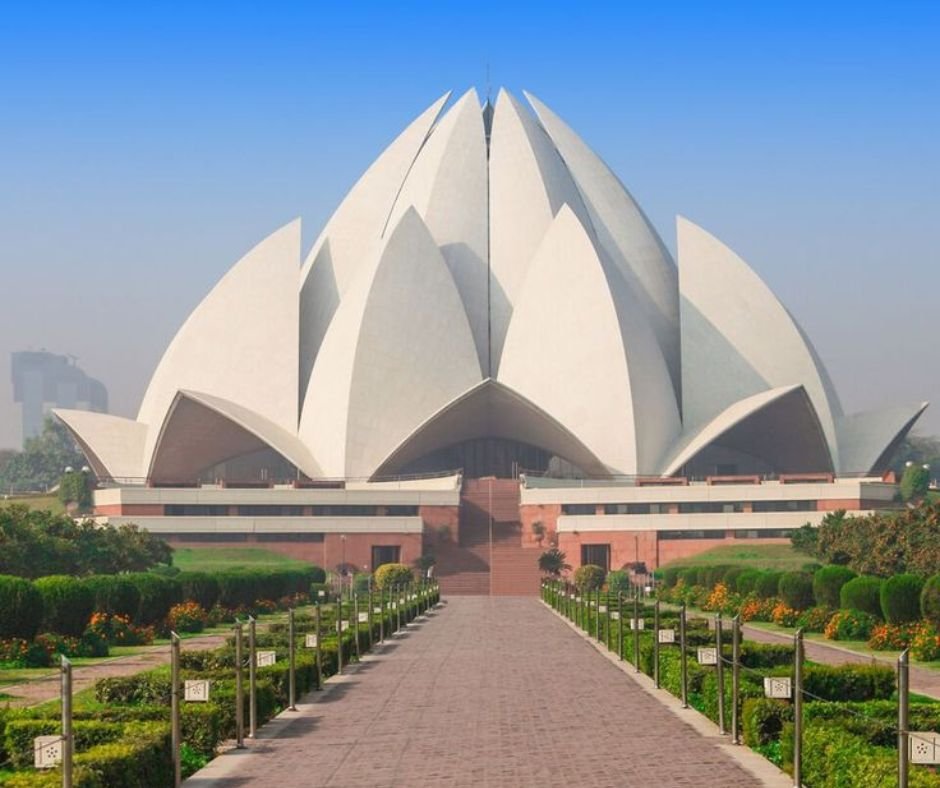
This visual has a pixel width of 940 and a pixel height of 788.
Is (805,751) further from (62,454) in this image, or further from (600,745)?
(62,454)

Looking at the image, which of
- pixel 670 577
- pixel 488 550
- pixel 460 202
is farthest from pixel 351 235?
pixel 670 577

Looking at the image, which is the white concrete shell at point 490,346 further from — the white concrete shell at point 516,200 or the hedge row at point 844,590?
the hedge row at point 844,590

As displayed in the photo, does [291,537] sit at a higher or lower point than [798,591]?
higher

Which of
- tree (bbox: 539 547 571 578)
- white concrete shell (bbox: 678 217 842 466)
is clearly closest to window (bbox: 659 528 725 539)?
tree (bbox: 539 547 571 578)

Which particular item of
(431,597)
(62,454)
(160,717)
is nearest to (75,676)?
(160,717)

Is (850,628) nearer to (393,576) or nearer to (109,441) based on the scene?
(393,576)
